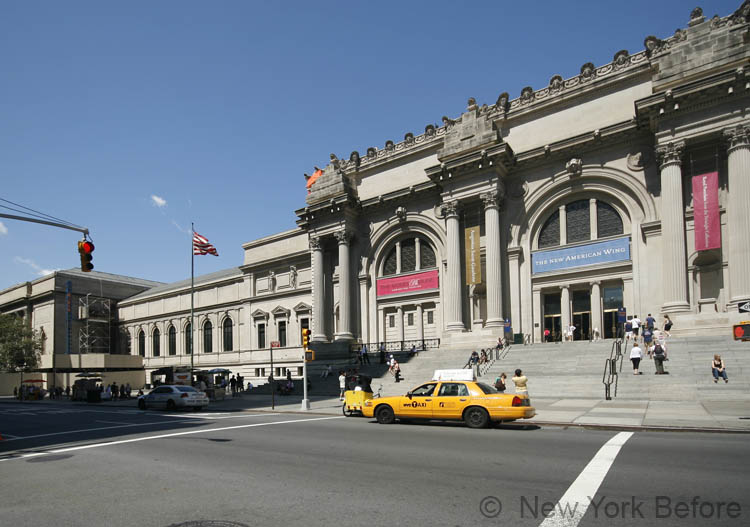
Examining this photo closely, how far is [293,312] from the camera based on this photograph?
5188 cm

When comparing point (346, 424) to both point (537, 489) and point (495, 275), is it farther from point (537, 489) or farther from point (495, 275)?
point (495, 275)

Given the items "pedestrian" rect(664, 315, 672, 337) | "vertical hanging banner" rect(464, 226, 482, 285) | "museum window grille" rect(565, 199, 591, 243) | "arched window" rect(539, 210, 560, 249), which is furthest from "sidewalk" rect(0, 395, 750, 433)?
"arched window" rect(539, 210, 560, 249)

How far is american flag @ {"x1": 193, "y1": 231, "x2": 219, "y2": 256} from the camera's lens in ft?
133

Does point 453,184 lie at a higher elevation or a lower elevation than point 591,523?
higher

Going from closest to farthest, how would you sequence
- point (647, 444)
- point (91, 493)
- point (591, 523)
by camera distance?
1. point (591, 523)
2. point (91, 493)
3. point (647, 444)

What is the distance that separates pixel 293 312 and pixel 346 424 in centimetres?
3552

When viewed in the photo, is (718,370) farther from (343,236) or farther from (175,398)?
(343,236)

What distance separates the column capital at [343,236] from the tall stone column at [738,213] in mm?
26843

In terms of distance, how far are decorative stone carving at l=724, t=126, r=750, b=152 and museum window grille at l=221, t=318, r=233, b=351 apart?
48651mm

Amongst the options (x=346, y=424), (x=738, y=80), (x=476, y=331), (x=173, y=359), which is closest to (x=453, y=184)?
(x=476, y=331)

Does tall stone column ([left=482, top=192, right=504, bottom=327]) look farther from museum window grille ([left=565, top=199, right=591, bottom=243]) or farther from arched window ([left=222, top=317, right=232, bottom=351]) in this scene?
arched window ([left=222, top=317, right=232, bottom=351])

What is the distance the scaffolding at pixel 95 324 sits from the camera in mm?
74750

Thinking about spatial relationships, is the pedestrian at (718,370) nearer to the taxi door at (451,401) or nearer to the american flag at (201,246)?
the taxi door at (451,401)

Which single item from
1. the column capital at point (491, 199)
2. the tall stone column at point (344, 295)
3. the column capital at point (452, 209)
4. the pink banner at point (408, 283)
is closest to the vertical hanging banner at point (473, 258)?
the column capital at point (452, 209)
